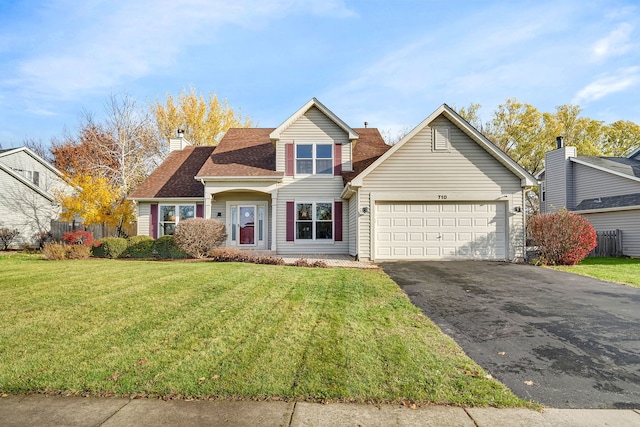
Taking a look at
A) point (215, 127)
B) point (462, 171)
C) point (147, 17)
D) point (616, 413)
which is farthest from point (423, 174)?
point (215, 127)

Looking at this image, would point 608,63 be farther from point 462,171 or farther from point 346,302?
point 346,302

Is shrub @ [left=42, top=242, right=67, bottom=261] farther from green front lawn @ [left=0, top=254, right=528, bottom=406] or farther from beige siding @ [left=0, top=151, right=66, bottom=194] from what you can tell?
beige siding @ [left=0, top=151, right=66, bottom=194]

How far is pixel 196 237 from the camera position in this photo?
14.3 m

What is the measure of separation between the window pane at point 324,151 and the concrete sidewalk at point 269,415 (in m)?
15.1

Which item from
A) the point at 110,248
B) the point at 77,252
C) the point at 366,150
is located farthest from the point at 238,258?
the point at 366,150

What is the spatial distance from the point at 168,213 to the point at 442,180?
13407mm

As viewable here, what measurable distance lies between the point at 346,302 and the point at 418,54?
374 inches

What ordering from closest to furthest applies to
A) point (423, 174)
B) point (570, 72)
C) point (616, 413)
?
point (616, 413)
point (570, 72)
point (423, 174)

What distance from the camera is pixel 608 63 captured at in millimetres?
14070

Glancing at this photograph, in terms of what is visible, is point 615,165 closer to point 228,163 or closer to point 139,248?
point 228,163

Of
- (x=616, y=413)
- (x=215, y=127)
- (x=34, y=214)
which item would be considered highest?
(x=215, y=127)

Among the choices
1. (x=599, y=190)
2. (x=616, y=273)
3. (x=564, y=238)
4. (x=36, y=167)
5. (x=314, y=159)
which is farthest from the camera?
(x=36, y=167)

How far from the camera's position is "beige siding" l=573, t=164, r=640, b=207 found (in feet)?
61.8

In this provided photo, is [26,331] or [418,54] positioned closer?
[26,331]
